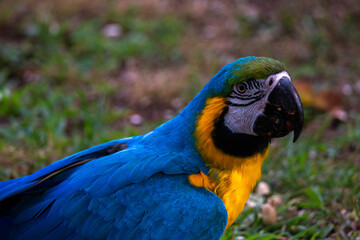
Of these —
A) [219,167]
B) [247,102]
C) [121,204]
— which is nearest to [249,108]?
[247,102]

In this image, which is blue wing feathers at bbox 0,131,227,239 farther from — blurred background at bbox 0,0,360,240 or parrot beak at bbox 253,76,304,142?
blurred background at bbox 0,0,360,240

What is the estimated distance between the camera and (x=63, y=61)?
506 centimetres

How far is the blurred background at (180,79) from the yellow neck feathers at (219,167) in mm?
529

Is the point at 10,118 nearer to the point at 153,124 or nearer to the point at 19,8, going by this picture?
the point at 153,124

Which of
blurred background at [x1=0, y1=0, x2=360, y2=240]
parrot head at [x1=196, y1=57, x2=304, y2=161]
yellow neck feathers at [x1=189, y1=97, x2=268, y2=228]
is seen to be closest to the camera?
parrot head at [x1=196, y1=57, x2=304, y2=161]

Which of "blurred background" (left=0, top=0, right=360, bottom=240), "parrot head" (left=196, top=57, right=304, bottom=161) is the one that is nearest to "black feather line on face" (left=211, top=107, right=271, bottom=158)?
"parrot head" (left=196, top=57, right=304, bottom=161)

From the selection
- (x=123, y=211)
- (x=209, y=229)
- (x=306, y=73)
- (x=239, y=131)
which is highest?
(x=239, y=131)

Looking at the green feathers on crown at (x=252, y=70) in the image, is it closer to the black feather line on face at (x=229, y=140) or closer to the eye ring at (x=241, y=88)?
the eye ring at (x=241, y=88)

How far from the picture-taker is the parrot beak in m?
2.08

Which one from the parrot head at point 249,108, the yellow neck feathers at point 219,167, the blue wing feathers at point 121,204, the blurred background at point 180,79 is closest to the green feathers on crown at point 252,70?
the parrot head at point 249,108

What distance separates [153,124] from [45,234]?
223 centimetres

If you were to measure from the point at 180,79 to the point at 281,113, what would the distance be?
2979mm

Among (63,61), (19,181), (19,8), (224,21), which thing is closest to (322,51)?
(224,21)

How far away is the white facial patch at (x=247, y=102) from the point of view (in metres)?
2.12
